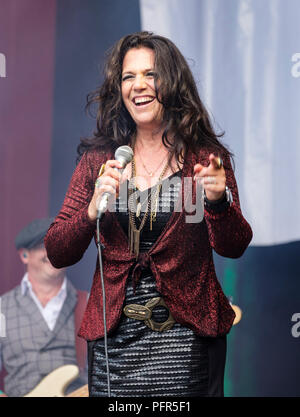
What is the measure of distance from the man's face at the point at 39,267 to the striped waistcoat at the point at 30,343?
0.11m

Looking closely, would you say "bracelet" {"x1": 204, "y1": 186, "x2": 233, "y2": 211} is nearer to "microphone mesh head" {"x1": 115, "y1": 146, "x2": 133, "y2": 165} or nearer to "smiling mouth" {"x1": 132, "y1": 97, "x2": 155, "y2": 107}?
"microphone mesh head" {"x1": 115, "y1": 146, "x2": 133, "y2": 165}

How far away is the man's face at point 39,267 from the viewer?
2986 mm

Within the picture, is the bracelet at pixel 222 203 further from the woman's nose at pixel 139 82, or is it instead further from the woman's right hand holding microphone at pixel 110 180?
the woman's nose at pixel 139 82

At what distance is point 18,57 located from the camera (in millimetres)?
2949

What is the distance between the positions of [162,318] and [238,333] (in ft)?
4.07

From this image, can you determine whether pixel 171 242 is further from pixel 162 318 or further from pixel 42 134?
pixel 42 134

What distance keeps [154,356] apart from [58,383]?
56.8 inches

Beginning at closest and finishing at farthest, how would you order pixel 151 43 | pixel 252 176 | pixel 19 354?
1. pixel 151 43
2. pixel 252 176
3. pixel 19 354

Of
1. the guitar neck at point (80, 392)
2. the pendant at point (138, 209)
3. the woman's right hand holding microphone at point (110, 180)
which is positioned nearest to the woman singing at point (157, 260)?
the pendant at point (138, 209)

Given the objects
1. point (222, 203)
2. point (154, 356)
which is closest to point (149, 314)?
point (154, 356)

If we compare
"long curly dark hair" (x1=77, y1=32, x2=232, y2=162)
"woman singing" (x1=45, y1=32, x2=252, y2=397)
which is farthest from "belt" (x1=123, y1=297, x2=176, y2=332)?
"long curly dark hair" (x1=77, y1=32, x2=232, y2=162)
